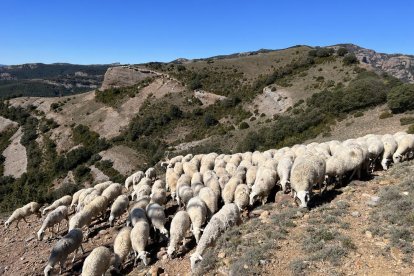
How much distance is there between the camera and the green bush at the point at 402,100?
32.4 m

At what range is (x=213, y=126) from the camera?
62.3m

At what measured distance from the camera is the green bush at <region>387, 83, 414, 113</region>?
32.4 meters

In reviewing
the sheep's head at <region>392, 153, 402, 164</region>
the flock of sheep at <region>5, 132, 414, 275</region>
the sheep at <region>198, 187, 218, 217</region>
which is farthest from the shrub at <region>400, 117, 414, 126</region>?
the sheep at <region>198, 187, 218, 217</region>

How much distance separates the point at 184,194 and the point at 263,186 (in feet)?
12.0

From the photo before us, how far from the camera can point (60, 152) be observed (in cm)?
6600

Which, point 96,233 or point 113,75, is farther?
point 113,75

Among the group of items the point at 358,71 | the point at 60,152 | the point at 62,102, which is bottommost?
the point at 60,152

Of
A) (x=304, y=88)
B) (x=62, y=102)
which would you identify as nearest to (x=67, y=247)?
(x=304, y=88)

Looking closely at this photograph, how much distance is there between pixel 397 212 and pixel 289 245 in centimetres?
357

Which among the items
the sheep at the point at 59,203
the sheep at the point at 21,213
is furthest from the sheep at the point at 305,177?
the sheep at the point at 21,213

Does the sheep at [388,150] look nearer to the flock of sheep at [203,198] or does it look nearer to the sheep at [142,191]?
the flock of sheep at [203,198]

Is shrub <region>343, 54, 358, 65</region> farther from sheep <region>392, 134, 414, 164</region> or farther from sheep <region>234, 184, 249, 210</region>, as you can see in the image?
sheep <region>234, 184, 249, 210</region>

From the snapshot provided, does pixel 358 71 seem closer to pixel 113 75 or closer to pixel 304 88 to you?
pixel 304 88

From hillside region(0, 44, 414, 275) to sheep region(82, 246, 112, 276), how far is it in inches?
72.2
